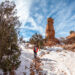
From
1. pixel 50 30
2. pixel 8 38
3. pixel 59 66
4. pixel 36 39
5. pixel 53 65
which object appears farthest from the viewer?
pixel 50 30

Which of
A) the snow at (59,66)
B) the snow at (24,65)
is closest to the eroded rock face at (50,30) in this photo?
the snow at (24,65)

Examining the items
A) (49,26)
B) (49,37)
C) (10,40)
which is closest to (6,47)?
(10,40)

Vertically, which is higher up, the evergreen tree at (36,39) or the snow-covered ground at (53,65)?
the evergreen tree at (36,39)

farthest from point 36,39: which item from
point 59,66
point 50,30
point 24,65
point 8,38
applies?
point 50,30

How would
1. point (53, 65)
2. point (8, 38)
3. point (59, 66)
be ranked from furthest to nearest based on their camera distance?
point (53, 65), point (59, 66), point (8, 38)

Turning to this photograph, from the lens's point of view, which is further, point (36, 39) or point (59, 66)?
point (36, 39)

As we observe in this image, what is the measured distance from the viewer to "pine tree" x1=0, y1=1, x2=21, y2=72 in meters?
7.12

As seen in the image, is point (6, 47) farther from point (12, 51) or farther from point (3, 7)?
point (3, 7)

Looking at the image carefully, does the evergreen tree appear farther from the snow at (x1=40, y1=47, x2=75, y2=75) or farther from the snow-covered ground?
the snow at (x1=40, y1=47, x2=75, y2=75)

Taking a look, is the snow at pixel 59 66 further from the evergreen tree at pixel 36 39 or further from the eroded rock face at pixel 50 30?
the eroded rock face at pixel 50 30

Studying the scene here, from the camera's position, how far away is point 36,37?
2506 cm

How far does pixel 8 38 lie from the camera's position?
759cm

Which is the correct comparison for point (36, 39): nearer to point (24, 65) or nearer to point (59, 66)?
point (24, 65)

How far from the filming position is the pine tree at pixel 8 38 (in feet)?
23.4
